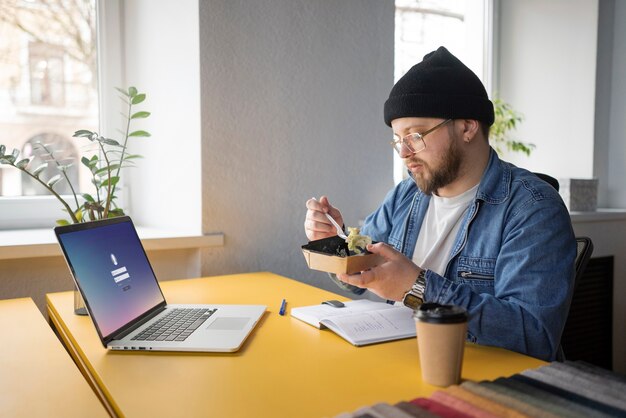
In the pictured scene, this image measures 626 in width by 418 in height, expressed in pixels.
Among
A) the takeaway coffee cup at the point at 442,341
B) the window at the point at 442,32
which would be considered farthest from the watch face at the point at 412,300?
the window at the point at 442,32

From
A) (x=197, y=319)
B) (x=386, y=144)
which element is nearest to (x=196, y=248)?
(x=197, y=319)

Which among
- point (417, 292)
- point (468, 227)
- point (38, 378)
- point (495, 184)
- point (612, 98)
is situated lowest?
point (38, 378)

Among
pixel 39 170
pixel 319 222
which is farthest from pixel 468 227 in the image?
pixel 39 170

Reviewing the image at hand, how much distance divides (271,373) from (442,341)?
303 mm

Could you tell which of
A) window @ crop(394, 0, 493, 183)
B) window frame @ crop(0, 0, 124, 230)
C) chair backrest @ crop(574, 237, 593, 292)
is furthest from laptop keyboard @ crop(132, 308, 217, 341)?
window @ crop(394, 0, 493, 183)

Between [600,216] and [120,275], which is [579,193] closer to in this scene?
[600,216]

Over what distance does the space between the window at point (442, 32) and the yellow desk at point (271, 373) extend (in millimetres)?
1737

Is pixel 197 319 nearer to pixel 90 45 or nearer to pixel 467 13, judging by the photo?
pixel 90 45

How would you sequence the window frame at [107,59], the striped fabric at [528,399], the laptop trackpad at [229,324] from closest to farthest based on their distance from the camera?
1. the striped fabric at [528,399]
2. the laptop trackpad at [229,324]
3. the window frame at [107,59]

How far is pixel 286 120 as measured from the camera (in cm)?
216

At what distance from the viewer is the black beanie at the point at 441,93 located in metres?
1.46

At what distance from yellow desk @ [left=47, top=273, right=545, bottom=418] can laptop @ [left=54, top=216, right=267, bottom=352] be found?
3 cm

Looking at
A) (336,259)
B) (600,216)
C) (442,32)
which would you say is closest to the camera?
(336,259)

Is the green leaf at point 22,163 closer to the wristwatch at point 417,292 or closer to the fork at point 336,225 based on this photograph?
the fork at point 336,225
